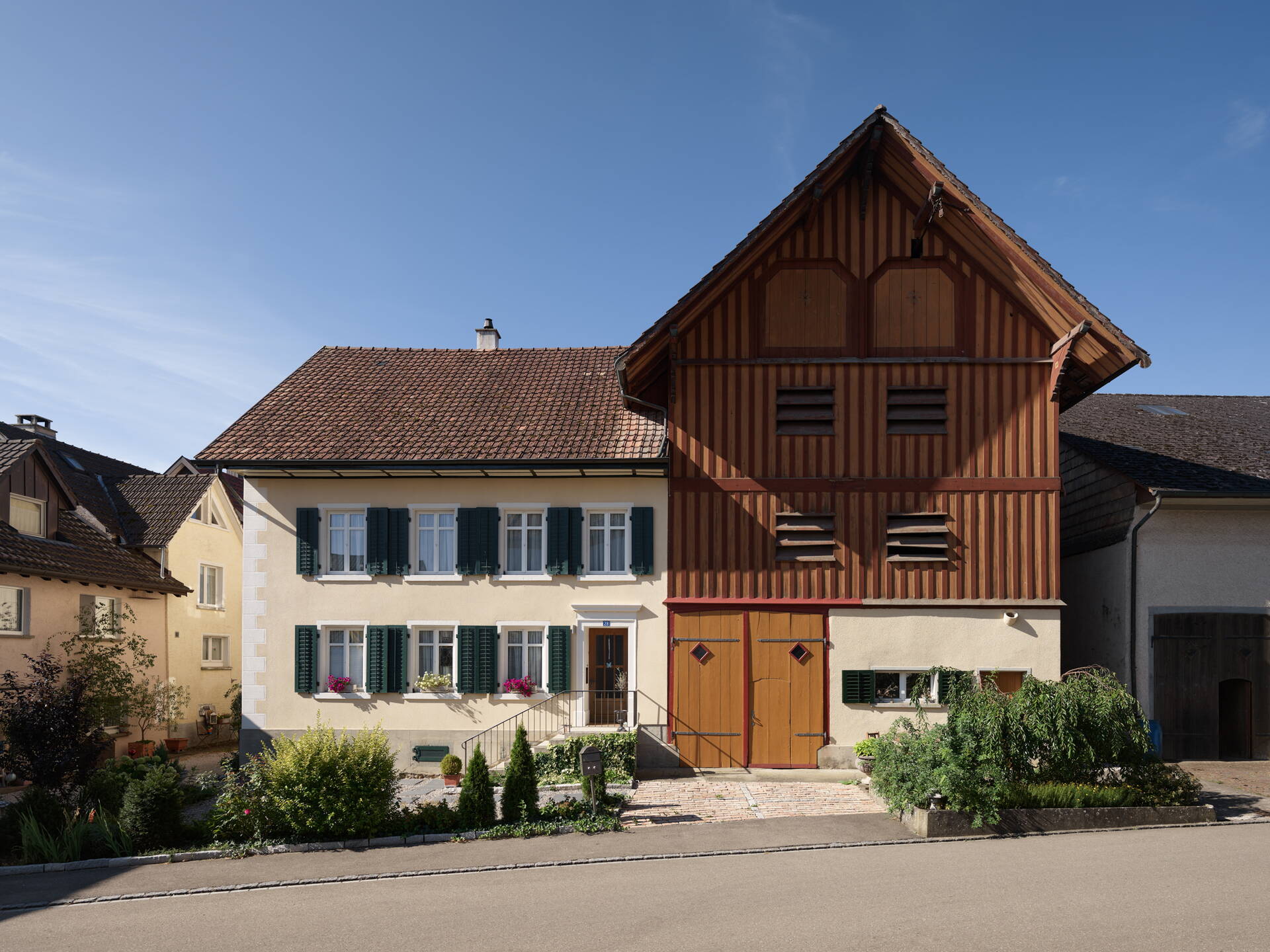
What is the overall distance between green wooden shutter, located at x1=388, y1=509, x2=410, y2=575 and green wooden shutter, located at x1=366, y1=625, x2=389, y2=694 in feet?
3.84

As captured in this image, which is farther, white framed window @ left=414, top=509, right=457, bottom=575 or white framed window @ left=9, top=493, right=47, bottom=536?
white framed window @ left=9, top=493, right=47, bottom=536

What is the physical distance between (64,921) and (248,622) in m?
9.86

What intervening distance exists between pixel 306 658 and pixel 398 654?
185 cm

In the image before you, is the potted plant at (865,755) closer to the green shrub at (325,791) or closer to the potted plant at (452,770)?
the potted plant at (452,770)

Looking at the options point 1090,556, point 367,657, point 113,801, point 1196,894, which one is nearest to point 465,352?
point 367,657

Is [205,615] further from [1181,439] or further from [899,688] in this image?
[1181,439]

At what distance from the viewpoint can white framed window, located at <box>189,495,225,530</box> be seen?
27.5 m

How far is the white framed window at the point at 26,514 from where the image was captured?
21641 millimetres

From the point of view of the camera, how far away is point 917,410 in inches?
741

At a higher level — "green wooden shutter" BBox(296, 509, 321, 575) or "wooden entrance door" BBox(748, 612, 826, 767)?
"green wooden shutter" BBox(296, 509, 321, 575)

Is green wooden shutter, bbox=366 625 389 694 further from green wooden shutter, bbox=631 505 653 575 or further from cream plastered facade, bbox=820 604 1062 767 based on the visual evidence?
cream plastered facade, bbox=820 604 1062 767

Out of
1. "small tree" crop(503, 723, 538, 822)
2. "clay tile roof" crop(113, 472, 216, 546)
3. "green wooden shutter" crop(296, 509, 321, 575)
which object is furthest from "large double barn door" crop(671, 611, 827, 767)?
"clay tile roof" crop(113, 472, 216, 546)

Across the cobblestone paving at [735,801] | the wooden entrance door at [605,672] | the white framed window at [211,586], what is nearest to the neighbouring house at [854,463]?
the wooden entrance door at [605,672]

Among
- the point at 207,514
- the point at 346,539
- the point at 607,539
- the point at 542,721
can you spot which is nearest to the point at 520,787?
the point at 542,721
